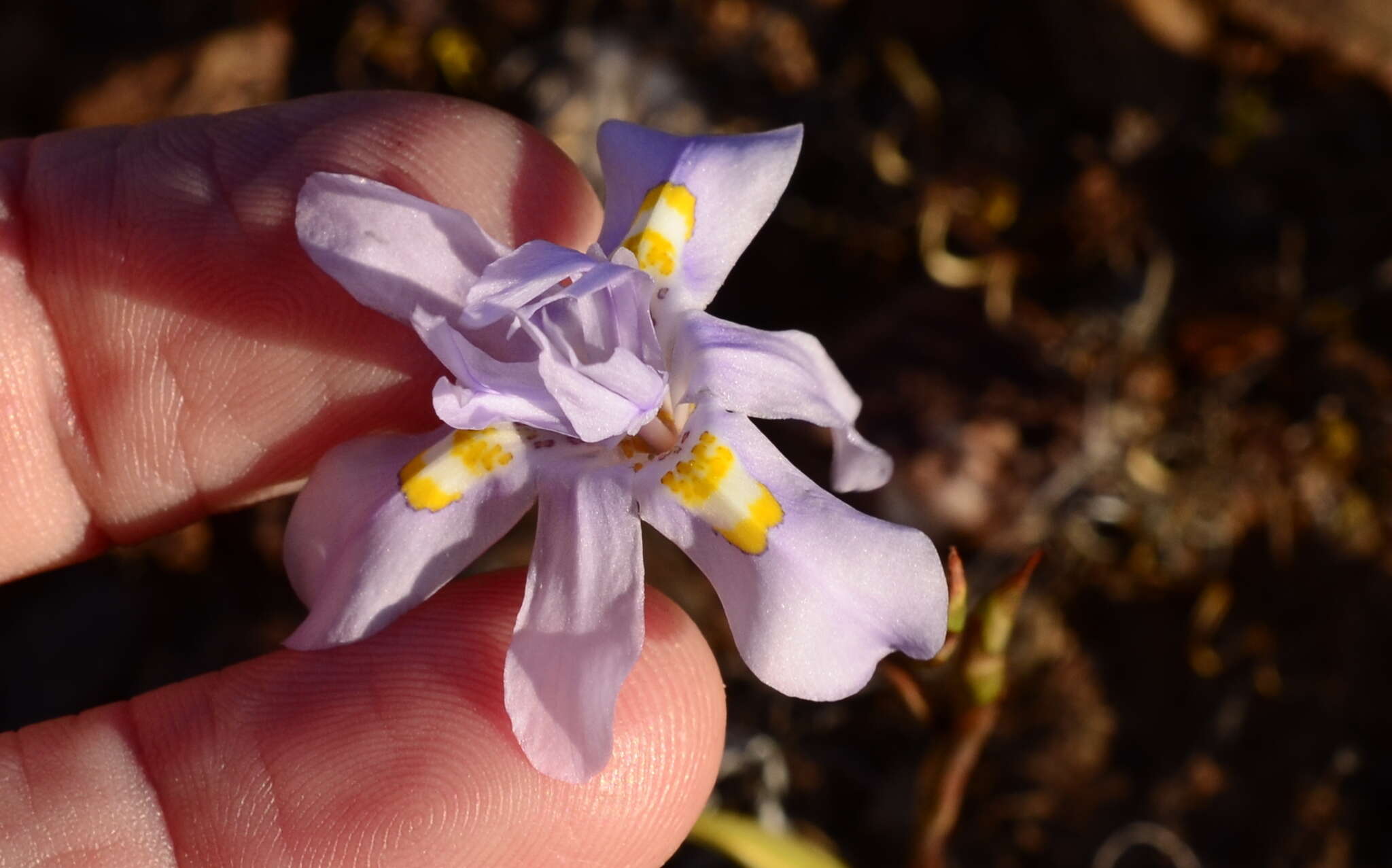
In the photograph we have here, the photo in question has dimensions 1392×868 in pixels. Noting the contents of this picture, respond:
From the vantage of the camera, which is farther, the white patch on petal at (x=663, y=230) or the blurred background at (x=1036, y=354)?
the blurred background at (x=1036, y=354)

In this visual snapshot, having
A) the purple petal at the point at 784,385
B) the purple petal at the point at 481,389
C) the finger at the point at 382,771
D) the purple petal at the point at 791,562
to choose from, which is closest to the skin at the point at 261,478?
the finger at the point at 382,771

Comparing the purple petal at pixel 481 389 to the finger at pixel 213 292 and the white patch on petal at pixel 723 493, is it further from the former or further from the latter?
the finger at pixel 213 292

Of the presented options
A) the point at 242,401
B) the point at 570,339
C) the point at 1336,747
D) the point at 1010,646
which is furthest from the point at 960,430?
the point at 242,401

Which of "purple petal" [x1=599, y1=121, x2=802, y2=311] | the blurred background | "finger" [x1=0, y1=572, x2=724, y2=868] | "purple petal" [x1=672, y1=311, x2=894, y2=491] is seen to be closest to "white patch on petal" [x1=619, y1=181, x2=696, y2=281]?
"purple petal" [x1=599, y1=121, x2=802, y2=311]

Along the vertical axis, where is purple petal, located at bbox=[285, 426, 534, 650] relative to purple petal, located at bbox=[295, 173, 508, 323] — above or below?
below

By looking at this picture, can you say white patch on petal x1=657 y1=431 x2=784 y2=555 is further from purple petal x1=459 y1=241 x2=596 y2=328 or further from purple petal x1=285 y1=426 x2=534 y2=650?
purple petal x1=459 y1=241 x2=596 y2=328

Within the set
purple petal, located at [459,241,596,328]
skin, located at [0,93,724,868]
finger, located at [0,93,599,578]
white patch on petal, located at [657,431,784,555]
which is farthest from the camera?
finger, located at [0,93,599,578]

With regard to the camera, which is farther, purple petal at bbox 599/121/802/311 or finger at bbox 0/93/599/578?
finger at bbox 0/93/599/578
